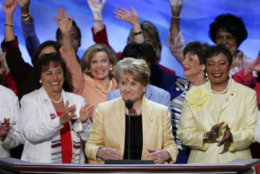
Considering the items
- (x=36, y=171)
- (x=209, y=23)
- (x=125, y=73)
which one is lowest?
(x=36, y=171)

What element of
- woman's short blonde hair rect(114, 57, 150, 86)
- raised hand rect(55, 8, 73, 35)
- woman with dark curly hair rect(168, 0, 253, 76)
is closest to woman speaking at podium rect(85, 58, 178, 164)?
woman's short blonde hair rect(114, 57, 150, 86)

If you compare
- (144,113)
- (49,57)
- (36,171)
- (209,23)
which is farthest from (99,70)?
(36,171)

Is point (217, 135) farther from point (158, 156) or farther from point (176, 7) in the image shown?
point (176, 7)

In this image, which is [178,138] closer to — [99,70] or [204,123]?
[204,123]

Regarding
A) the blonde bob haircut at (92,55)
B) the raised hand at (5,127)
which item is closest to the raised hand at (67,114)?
the raised hand at (5,127)

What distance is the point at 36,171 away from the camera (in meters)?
2.02

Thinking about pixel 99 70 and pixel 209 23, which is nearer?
pixel 99 70

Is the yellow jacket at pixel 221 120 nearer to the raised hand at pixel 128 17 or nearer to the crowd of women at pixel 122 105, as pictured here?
the crowd of women at pixel 122 105

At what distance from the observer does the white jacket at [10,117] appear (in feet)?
11.4

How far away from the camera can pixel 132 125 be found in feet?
9.91

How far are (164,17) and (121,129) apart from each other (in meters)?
2.27

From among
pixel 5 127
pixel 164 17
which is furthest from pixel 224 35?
pixel 5 127

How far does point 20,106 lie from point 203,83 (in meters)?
1.60

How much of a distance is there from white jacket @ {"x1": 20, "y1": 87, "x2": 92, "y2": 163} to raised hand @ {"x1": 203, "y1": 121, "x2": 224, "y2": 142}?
2.95ft
